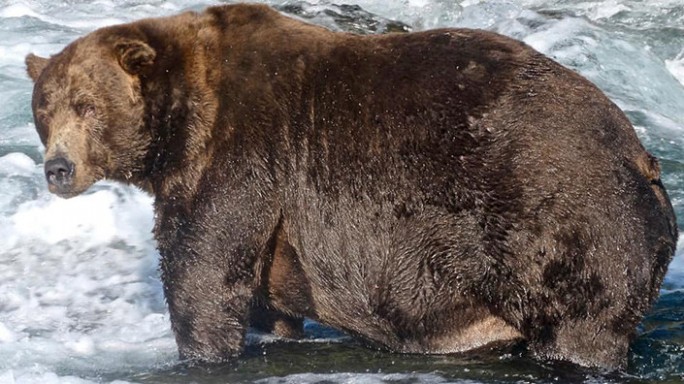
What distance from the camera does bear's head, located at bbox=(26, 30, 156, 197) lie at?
21.6 ft

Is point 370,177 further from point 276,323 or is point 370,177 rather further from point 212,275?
point 276,323

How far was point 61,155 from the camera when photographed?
21.4 ft

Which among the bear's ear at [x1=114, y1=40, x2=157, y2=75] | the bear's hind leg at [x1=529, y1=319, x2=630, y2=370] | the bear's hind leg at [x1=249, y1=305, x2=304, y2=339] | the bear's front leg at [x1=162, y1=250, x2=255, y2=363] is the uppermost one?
the bear's ear at [x1=114, y1=40, x2=157, y2=75]

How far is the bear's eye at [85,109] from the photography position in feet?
21.7

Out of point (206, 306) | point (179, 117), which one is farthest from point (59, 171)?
point (206, 306)

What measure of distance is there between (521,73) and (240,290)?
1841 millimetres

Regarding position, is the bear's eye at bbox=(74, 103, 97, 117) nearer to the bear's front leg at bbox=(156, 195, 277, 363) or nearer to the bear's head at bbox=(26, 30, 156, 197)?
the bear's head at bbox=(26, 30, 156, 197)

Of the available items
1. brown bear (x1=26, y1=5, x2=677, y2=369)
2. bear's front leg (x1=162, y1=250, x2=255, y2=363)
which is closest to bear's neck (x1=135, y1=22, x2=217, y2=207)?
brown bear (x1=26, y1=5, x2=677, y2=369)

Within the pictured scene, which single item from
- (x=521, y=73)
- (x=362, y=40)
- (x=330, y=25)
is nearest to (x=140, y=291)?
(x=362, y=40)

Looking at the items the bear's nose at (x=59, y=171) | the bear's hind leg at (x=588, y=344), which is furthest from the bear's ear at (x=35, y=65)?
the bear's hind leg at (x=588, y=344)

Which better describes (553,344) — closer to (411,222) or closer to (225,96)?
(411,222)

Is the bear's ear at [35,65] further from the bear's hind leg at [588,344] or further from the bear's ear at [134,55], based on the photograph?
the bear's hind leg at [588,344]

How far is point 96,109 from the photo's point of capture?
663 centimetres

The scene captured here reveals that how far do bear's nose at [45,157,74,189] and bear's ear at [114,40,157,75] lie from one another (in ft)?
1.96
